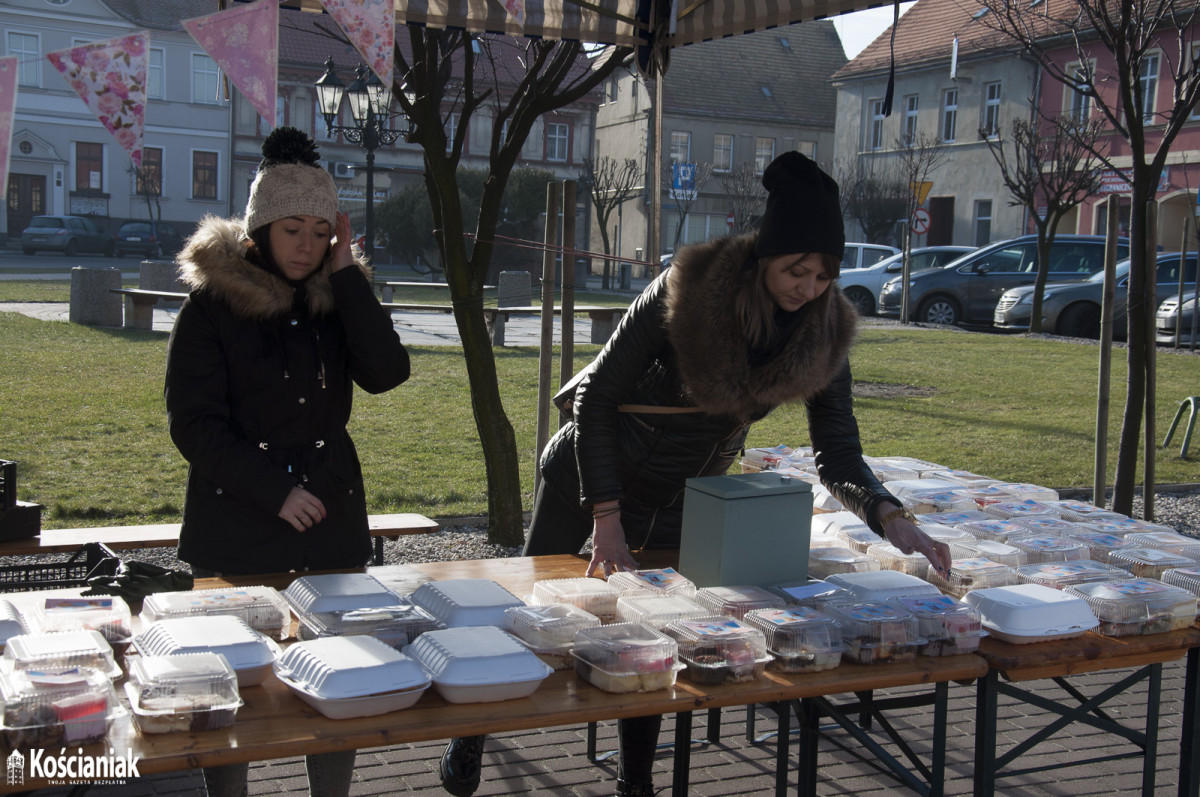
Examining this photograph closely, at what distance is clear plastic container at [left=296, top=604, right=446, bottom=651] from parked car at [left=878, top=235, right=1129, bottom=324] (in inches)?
731

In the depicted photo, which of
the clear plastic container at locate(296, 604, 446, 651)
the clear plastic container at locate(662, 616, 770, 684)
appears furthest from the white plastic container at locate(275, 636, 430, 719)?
the clear plastic container at locate(662, 616, 770, 684)

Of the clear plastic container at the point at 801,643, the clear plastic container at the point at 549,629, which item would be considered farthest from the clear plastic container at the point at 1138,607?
the clear plastic container at the point at 549,629

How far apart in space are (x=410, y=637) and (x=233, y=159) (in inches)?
1656

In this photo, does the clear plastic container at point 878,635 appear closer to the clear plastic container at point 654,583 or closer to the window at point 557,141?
the clear plastic container at point 654,583

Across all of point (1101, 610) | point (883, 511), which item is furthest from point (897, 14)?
point (1101, 610)

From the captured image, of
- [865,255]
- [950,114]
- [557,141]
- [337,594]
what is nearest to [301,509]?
[337,594]

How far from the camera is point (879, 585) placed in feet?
8.64

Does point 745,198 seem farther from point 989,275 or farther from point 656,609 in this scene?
point 656,609

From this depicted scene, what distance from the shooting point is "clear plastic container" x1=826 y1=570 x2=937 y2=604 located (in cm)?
256

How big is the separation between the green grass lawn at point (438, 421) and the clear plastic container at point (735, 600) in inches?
168

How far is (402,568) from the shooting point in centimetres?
280

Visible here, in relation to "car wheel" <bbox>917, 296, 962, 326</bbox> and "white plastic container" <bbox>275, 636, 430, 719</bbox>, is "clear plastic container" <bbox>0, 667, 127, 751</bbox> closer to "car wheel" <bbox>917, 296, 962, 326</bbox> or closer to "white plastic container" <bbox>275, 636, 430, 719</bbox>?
"white plastic container" <bbox>275, 636, 430, 719</bbox>

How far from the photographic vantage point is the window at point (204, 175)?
4075 centimetres

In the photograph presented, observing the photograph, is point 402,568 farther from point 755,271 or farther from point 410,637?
point 755,271
